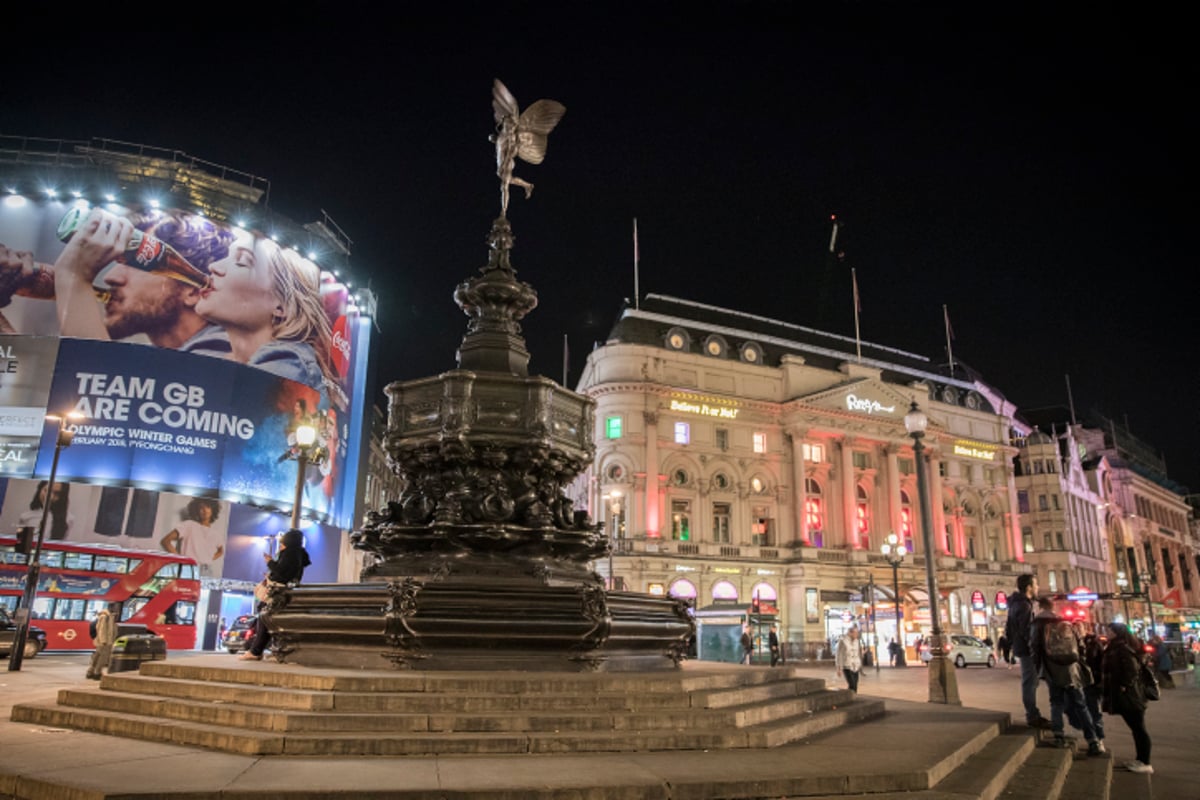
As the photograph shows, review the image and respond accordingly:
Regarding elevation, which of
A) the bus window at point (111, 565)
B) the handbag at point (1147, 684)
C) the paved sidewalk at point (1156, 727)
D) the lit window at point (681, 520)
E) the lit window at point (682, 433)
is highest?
the lit window at point (682, 433)

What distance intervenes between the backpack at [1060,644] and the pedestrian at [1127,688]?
41cm

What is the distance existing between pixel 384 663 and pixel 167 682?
6.66ft

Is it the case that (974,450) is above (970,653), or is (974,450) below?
above

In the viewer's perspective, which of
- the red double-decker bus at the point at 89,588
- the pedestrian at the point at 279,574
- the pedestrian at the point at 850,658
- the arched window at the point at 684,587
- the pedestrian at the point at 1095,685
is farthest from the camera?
the arched window at the point at 684,587

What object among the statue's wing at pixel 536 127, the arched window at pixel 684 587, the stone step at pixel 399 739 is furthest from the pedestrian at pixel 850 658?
the arched window at pixel 684 587

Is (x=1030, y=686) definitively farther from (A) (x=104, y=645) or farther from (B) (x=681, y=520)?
(B) (x=681, y=520)

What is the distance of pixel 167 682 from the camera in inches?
294

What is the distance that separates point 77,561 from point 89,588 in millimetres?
1204

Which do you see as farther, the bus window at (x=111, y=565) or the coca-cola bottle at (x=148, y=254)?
the coca-cola bottle at (x=148, y=254)

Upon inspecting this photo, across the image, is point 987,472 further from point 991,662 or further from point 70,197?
point 70,197

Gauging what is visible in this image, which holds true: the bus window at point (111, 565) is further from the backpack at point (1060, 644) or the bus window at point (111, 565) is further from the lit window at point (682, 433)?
the lit window at point (682, 433)

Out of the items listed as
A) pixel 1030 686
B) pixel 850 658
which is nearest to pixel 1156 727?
pixel 1030 686

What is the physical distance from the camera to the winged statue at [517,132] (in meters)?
11.6

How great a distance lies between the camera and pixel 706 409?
176 feet
